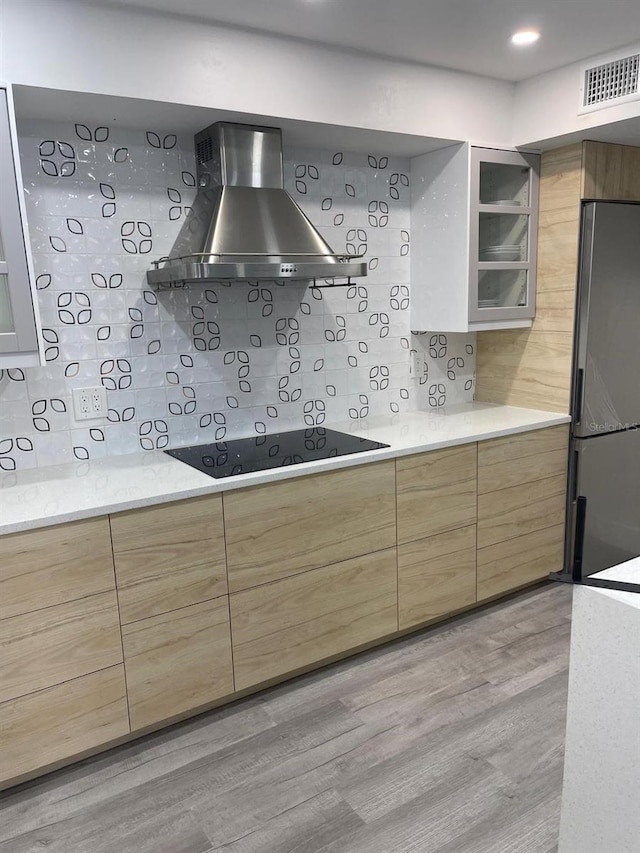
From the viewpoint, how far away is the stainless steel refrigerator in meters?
2.85

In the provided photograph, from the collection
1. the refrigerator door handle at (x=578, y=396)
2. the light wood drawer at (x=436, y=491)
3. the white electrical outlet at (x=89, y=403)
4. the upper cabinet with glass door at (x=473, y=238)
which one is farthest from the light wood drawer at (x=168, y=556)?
the refrigerator door handle at (x=578, y=396)

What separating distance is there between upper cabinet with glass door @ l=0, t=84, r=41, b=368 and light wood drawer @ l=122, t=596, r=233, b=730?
915 millimetres

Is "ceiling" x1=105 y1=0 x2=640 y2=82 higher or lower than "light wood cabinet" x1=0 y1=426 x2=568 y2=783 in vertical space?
higher

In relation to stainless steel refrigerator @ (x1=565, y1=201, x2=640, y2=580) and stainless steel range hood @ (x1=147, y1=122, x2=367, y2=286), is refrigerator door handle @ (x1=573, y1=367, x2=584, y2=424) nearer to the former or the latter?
stainless steel refrigerator @ (x1=565, y1=201, x2=640, y2=580)

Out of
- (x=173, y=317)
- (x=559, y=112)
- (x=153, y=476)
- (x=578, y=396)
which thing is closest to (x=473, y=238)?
(x=559, y=112)

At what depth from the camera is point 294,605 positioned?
230 cm

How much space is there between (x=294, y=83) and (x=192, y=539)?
1.62 meters

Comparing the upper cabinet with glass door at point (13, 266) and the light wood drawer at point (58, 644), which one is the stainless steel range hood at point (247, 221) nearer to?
the upper cabinet with glass door at point (13, 266)

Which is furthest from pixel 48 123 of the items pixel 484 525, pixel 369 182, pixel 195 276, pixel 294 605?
pixel 484 525

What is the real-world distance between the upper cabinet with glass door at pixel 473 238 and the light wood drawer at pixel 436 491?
25.5 inches

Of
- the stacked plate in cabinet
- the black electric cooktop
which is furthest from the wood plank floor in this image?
the stacked plate in cabinet

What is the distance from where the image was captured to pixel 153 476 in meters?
2.18

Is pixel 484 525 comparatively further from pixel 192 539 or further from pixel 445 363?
pixel 192 539

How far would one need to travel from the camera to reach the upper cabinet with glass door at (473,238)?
282 centimetres
